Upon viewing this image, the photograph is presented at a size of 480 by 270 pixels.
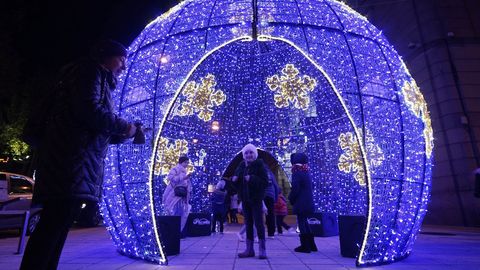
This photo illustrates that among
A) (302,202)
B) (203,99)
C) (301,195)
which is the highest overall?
(203,99)

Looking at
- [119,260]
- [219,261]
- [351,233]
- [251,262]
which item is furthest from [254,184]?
[119,260]

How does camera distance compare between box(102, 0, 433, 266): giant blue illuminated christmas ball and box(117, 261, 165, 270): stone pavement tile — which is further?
box(102, 0, 433, 266): giant blue illuminated christmas ball

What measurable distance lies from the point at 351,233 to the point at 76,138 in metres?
4.56

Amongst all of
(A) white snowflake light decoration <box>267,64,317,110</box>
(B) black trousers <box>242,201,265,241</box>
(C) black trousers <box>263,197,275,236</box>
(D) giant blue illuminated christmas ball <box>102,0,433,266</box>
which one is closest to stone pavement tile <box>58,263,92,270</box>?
(D) giant blue illuminated christmas ball <box>102,0,433,266</box>

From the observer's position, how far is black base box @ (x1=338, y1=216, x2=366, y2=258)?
18.8 ft

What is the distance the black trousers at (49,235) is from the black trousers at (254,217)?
11.5 feet

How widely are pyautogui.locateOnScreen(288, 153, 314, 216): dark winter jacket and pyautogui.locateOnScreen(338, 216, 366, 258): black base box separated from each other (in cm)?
69

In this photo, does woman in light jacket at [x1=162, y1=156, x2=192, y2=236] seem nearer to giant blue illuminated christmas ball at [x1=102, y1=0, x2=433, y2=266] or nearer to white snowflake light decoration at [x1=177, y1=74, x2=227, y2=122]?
white snowflake light decoration at [x1=177, y1=74, x2=227, y2=122]

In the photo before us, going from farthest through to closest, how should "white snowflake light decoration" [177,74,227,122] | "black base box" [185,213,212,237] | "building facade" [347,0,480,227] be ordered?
"building facade" [347,0,480,227] → "white snowflake light decoration" [177,74,227,122] → "black base box" [185,213,212,237]

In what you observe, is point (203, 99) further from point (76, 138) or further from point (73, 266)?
point (76, 138)

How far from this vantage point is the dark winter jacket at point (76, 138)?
2418 millimetres

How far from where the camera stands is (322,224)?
889cm

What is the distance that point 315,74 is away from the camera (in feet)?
32.3

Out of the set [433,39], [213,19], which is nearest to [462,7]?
[433,39]
